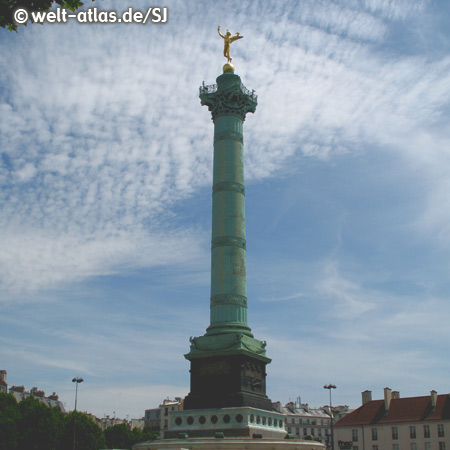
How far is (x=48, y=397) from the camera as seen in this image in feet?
341

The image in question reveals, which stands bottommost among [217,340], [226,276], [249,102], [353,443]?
[353,443]

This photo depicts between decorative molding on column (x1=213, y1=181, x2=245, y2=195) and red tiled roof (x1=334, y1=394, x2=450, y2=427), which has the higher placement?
decorative molding on column (x1=213, y1=181, x2=245, y2=195)

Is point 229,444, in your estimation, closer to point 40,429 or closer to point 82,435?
point 40,429

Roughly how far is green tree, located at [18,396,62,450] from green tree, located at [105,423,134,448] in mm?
17628

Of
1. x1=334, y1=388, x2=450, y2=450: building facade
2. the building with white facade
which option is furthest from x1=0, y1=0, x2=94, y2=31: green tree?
the building with white facade

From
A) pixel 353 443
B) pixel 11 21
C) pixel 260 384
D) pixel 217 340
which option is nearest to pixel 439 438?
pixel 353 443

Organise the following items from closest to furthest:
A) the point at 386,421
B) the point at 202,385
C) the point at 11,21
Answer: the point at 11,21 → the point at 202,385 → the point at 386,421

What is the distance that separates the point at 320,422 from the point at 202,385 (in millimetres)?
72540

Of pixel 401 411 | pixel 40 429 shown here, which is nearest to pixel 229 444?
pixel 40 429

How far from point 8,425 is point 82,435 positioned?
30.7 ft

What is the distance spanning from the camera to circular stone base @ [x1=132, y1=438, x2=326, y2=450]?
110 ft

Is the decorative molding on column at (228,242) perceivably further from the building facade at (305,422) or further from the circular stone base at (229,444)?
the building facade at (305,422)

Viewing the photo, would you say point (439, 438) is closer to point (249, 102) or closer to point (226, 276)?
point (226, 276)

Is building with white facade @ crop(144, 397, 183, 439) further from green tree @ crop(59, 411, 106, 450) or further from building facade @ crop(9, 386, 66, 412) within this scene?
green tree @ crop(59, 411, 106, 450)
